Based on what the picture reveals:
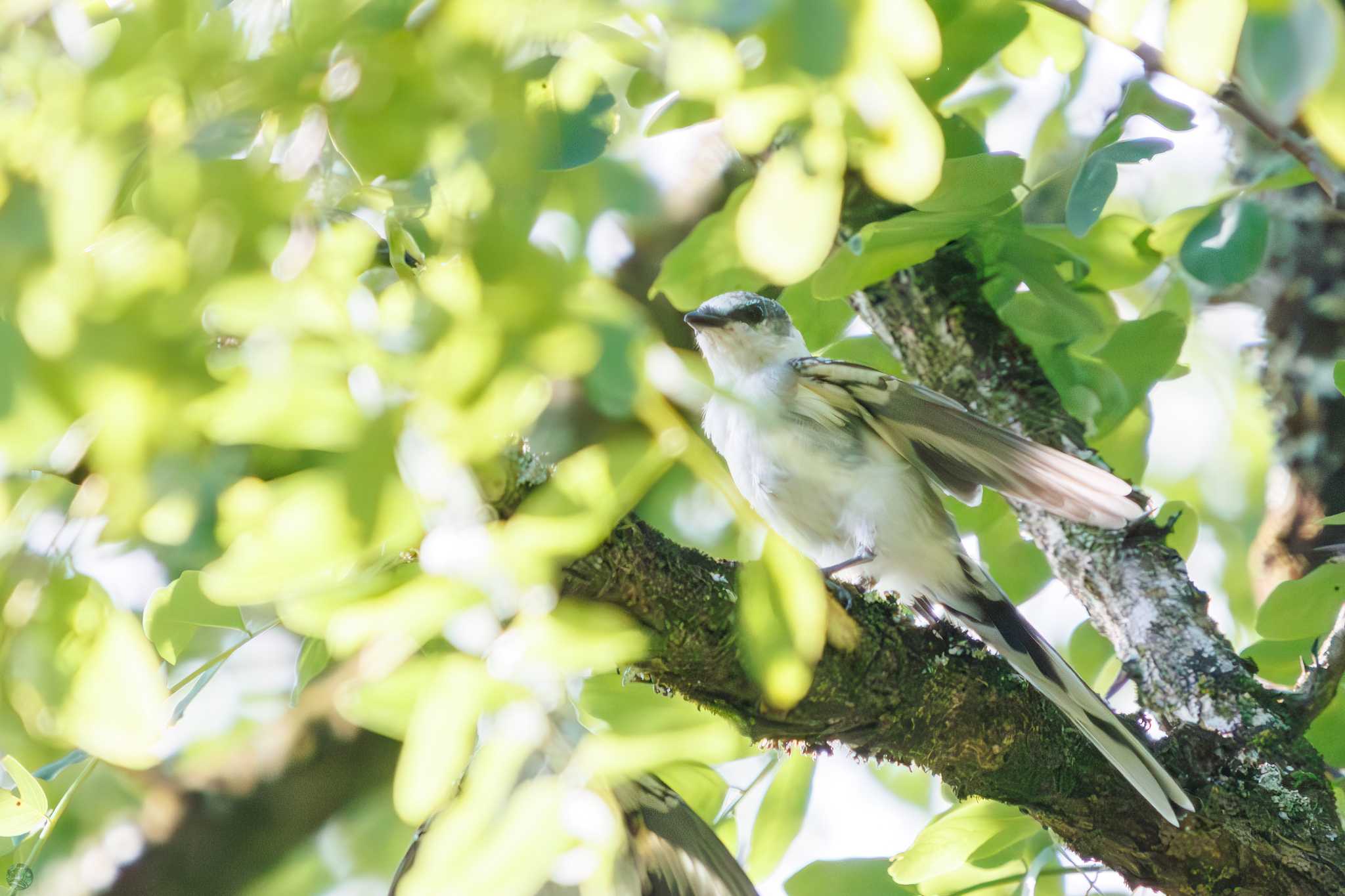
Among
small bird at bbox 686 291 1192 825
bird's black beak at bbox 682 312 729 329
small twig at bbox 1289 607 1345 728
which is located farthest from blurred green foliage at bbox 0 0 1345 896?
bird's black beak at bbox 682 312 729 329

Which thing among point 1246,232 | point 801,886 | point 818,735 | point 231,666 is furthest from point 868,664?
point 231,666

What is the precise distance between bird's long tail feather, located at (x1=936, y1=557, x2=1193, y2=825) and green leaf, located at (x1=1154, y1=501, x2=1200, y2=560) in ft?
1.24

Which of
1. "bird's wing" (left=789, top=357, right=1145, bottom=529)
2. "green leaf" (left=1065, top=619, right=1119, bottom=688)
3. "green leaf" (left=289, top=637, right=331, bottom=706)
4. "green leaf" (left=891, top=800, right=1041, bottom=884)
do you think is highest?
"green leaf" (left=289, top=637, right=331, bottom=706)

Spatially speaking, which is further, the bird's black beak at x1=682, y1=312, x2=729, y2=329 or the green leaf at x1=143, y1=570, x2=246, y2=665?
the bird's black beak at x1=682, y1=312, x2=729, y2=329

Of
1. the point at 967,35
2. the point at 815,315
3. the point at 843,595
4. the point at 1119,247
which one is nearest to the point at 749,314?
the point at 815,315

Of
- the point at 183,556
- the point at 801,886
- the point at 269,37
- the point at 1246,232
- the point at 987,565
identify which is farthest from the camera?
the point at 987,565

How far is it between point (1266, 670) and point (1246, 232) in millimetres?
1065

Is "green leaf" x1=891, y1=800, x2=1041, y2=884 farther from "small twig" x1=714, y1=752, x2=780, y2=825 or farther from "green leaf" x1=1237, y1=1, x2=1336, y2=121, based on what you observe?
"green leaf" x1=1237, y1=1, x2=1336, y2=121

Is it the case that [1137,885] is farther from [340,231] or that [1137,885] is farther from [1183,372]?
[340,231]

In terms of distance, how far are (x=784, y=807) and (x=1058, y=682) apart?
56 centimetres

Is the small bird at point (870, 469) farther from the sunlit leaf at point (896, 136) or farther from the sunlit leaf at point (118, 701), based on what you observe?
the sunlit leaf at point (118, 701)

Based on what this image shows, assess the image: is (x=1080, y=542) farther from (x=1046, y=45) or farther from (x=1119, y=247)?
(x=1046, y=45)

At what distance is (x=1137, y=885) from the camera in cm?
188

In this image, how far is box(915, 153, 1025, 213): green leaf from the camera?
5.74 feet
